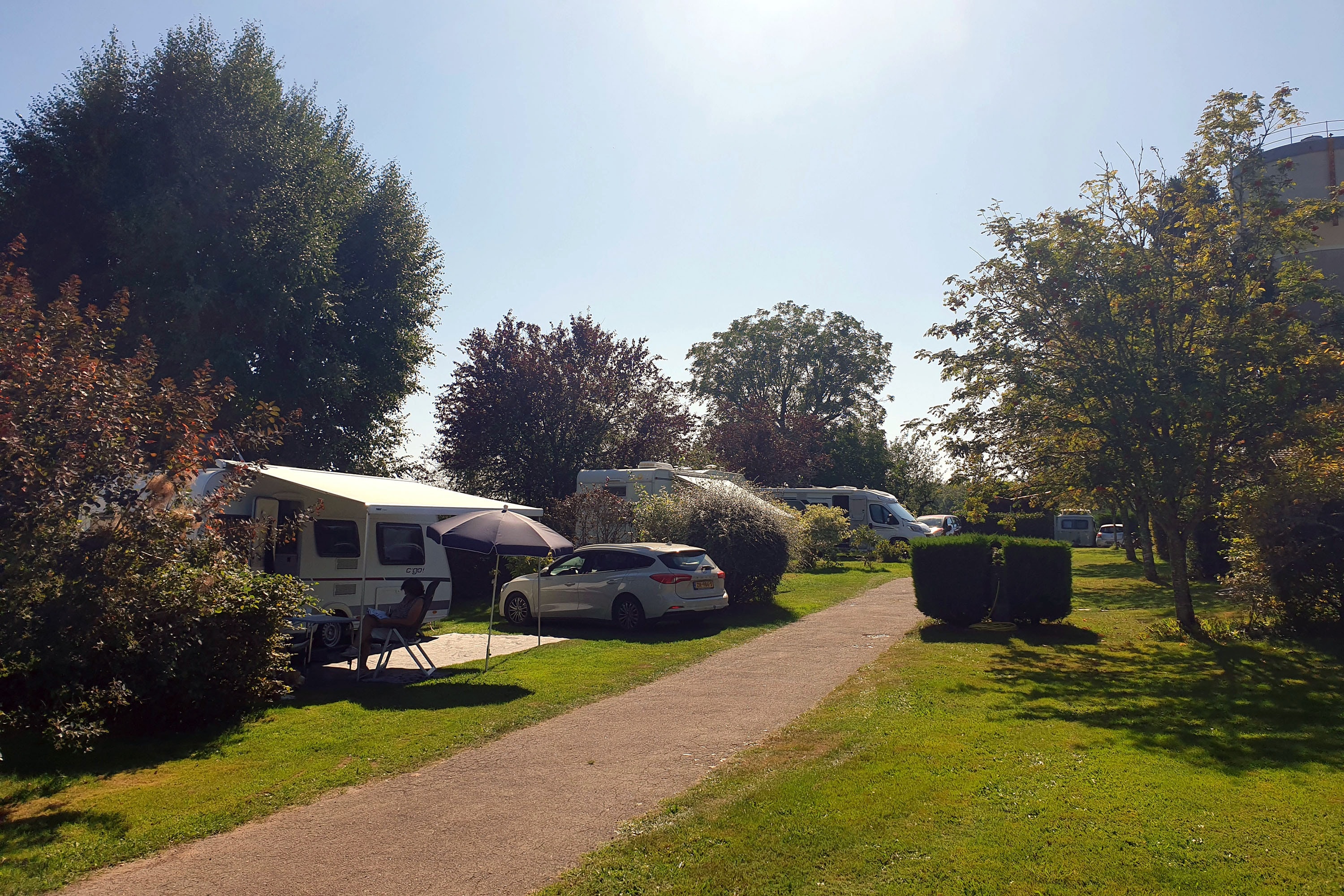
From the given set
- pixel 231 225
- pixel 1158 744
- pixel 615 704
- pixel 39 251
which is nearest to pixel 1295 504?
pixel 1158 744

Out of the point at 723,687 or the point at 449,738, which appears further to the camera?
the point at 723,687

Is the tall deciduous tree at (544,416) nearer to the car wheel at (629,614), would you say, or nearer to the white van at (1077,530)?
the car wheel at (629,614)

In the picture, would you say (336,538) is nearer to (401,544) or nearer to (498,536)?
(401,544)

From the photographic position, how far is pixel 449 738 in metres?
7.54

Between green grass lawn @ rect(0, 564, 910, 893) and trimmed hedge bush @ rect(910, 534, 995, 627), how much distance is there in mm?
4732

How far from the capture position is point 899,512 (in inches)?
1362

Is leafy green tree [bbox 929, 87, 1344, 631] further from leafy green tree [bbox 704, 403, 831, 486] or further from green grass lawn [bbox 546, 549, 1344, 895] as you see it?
leafy green tree [bbox 704, 403, 831, 486]

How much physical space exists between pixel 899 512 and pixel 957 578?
20.7 metres

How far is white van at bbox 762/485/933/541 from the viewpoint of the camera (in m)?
33.8

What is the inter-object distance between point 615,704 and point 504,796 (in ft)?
10.1

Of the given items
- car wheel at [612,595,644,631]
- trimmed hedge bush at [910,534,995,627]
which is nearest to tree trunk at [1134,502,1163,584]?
trimmed hedge bush at [910,534,995,627]

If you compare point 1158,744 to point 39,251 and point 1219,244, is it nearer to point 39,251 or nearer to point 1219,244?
point 1219,244

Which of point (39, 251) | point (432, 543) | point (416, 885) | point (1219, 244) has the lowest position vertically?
point (416, 885)

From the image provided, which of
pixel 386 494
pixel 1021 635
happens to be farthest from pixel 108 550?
pixel 1021 635
